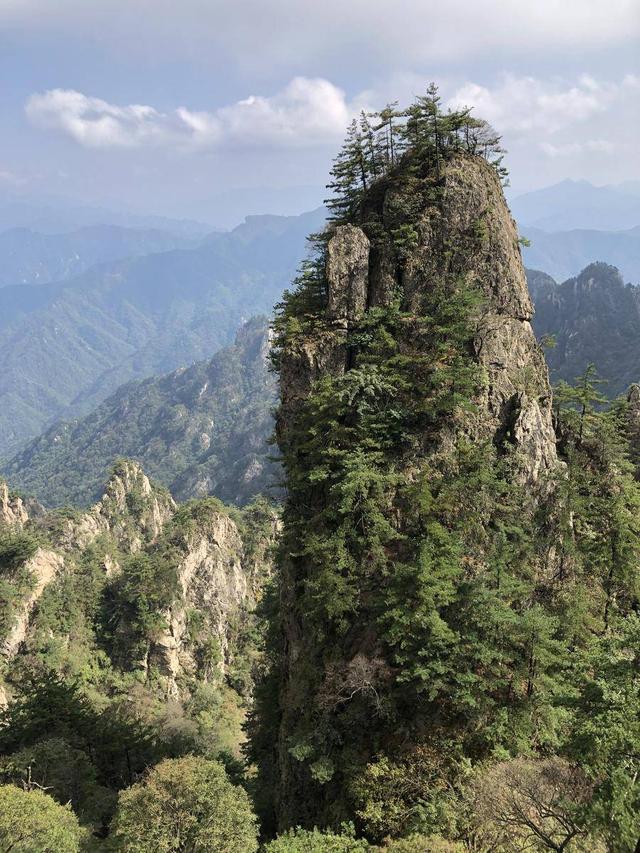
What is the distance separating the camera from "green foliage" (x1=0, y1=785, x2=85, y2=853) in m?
15.6

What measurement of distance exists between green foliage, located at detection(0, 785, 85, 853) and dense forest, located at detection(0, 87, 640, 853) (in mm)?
73

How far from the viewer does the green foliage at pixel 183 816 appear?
54.2ft

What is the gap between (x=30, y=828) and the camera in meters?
15.9

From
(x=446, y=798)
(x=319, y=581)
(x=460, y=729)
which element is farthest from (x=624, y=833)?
(x=319, y=581)

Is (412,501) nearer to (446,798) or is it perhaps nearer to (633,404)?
(446,798)

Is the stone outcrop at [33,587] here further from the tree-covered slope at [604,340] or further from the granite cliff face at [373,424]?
the tree-covered slope at [604,340]

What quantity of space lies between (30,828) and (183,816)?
14.3 ft

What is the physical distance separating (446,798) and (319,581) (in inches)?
335

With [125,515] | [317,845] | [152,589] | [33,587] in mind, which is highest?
[317,845]

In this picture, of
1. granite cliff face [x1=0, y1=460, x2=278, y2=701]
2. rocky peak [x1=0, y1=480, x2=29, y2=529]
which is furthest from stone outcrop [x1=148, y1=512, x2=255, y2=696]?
rocky peak [x1=0, y1=480, x2=29, y2=529]

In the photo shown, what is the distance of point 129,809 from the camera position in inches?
686

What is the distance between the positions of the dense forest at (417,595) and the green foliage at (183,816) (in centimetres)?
7

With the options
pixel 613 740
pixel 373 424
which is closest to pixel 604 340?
pixel 373 424

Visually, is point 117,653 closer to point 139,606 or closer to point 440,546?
point 139,606
